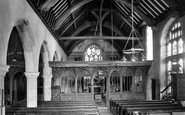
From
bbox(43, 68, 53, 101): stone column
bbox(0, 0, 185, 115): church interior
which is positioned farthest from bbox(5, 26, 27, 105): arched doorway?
bbox(43, 68, 53, 101): stone column

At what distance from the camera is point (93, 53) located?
95.2 feet

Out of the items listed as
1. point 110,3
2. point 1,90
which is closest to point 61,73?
point 110,3

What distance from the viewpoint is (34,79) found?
1166cm

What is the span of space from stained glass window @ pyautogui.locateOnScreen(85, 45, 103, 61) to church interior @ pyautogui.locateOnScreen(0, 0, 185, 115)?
4.68 meters

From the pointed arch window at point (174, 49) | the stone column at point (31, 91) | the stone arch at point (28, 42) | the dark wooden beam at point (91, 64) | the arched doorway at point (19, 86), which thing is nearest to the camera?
the stone arch at point (28, 42)

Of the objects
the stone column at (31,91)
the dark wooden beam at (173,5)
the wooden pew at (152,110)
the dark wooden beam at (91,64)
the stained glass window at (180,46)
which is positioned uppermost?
the dark wooden beam at (173,5)

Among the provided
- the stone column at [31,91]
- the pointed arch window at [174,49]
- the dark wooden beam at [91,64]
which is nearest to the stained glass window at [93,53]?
the dark wooden beam at [91,64]

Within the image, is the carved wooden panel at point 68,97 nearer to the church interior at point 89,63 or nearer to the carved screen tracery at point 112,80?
the church interior at point 89,63

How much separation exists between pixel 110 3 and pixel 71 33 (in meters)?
6.03

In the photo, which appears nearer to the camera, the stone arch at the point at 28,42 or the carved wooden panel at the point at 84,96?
the stone arch at the point at 28,42

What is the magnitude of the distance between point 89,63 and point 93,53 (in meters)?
12.4

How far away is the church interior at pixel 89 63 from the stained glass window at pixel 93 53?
468cm

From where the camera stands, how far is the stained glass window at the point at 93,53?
28891 millimetres

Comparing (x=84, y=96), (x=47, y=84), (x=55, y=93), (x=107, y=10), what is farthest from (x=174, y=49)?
(x=47, y=84)
